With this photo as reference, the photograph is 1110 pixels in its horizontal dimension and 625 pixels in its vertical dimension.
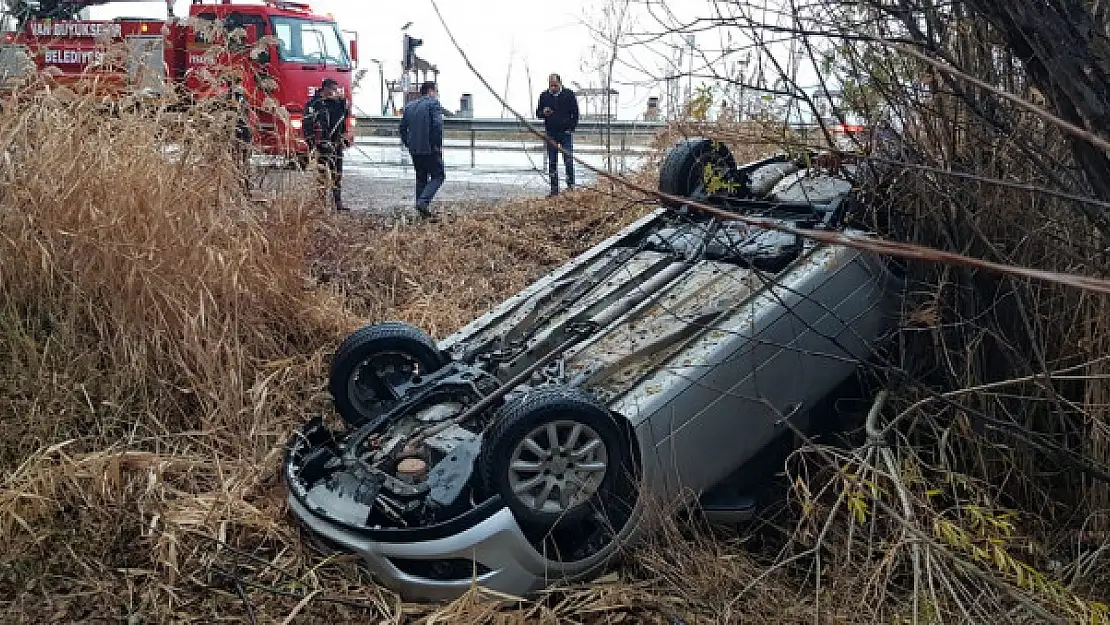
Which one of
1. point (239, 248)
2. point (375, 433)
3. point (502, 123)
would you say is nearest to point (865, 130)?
point (375, 433)

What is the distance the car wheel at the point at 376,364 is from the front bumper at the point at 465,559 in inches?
37.7

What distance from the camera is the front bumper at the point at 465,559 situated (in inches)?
128

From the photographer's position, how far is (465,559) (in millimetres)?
3291

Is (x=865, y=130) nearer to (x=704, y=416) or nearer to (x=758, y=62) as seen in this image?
(x=758, y=62)

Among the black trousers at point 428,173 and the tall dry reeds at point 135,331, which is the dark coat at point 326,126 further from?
the black trousers at point 428,173

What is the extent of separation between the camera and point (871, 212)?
13.8 feet

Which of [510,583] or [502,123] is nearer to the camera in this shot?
[510,583]

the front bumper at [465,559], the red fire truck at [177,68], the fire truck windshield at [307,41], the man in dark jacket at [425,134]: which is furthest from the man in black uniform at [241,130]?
the fire truck windshield at [307,41]

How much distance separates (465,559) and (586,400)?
0.68m

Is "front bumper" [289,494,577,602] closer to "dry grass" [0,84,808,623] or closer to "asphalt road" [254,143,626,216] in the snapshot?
"dry grass" [0,84,808,623]

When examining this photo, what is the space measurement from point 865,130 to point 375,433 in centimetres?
229

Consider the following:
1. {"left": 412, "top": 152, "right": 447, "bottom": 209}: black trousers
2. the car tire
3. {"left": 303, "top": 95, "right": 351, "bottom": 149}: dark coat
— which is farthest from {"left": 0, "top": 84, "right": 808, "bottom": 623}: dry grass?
{"left": 412, "top": 152, "right": 447, "bottom": 209}: black trousers

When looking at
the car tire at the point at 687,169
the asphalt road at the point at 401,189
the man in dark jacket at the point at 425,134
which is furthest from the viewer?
the man in dark jacket at the point at 425,134

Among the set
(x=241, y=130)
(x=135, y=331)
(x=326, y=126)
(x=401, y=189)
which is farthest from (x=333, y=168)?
(x=401, y=189)
